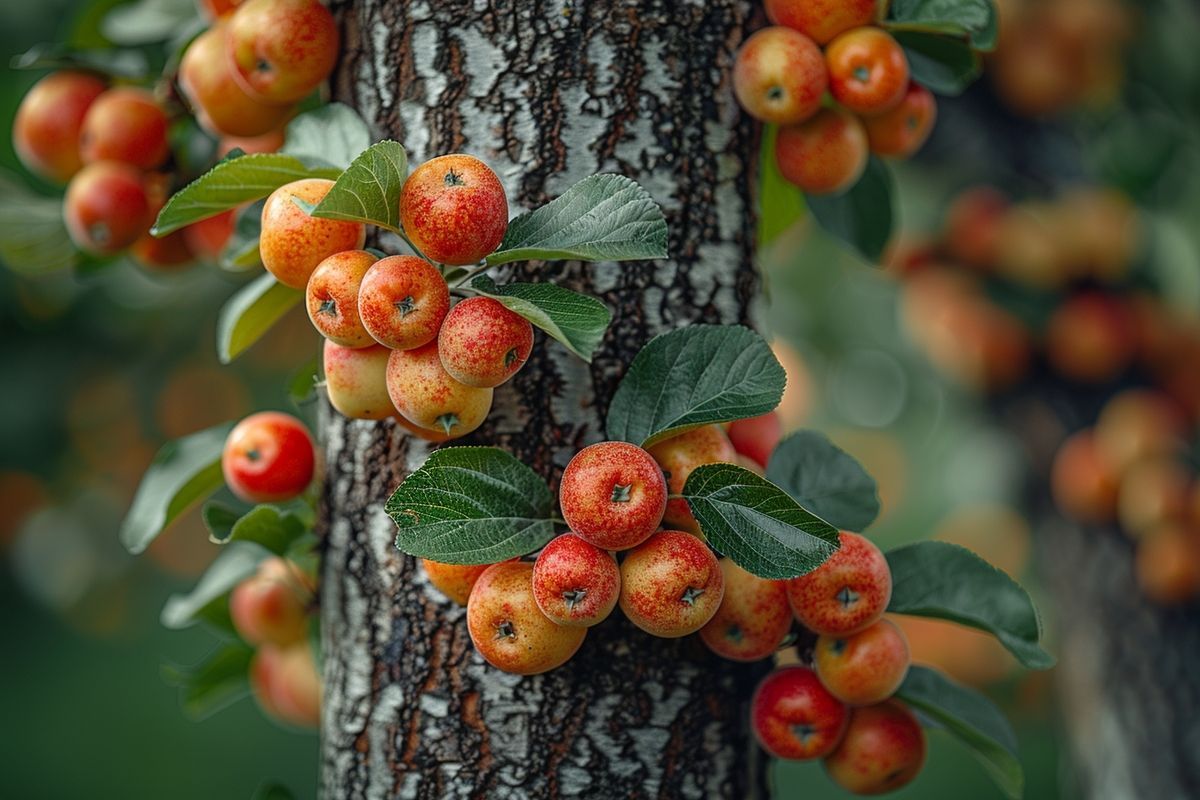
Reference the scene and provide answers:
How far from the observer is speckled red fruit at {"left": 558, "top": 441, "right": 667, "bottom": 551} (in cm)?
91

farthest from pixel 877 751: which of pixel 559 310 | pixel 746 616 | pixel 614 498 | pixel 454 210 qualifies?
pixel 454 210

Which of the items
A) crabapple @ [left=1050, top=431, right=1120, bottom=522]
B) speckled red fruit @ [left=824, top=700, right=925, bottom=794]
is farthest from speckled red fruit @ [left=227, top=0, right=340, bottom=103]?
crabapple @ [left=1050, top=431, right=1120, bottom=522]

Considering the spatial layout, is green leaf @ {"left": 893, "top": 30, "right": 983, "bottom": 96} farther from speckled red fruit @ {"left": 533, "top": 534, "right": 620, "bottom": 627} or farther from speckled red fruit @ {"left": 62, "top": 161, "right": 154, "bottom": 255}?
speckled red fruit @ {"left": 62, "top": 161, "right": 154, "bottom": 255}

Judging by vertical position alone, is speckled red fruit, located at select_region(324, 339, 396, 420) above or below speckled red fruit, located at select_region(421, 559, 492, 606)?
above

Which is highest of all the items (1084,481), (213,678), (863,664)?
(863,664)

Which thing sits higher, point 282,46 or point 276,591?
point 282,46

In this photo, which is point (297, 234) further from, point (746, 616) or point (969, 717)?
point (969, 717)

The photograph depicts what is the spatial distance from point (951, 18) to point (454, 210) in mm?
593

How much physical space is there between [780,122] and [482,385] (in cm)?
46

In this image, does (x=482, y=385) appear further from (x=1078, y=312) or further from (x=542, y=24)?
(x=1078, y=312)

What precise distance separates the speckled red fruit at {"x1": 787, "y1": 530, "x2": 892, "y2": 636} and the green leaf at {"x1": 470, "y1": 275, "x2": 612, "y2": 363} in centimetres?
32

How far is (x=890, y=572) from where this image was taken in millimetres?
1122

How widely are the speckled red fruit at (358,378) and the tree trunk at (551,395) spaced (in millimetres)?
96

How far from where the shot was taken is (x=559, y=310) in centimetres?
92
